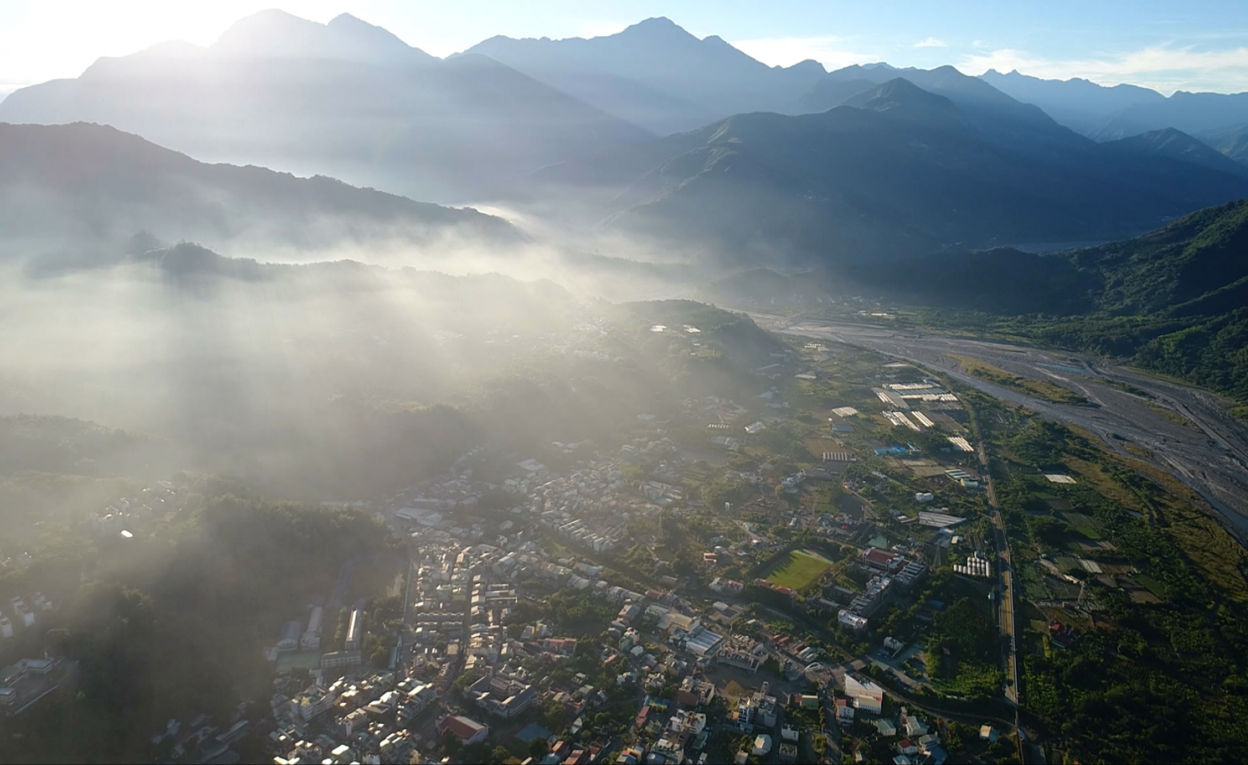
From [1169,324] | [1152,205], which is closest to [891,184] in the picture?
[1152,205]

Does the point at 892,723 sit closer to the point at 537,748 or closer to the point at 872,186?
the point at 537,748

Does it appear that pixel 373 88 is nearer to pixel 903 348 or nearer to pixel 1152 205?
pixel 903 348

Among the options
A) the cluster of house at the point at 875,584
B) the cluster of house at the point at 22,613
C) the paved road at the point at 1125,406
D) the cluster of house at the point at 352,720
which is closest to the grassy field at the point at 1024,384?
the paved road at the point at 1125,406

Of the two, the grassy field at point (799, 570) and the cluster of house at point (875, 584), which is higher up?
the cluster of house at point (875, 584)

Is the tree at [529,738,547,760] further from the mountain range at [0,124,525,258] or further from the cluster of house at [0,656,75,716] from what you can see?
the mountain range at [0,124,525,258]

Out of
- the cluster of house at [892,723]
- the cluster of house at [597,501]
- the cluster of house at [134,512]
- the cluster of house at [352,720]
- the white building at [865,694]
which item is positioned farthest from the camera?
the cluster of house at [597,501]

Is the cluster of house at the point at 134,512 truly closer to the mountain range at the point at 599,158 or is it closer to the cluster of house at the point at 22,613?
the cluster of house at the point at 22,613

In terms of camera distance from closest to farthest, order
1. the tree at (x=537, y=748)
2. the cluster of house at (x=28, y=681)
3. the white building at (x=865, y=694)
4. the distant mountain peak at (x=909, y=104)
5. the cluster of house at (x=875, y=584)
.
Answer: the cluster of house at (x=28, y=681) < the tree at (x=537, y=748) < the white building at (x=865, y=694) < the cluster of house at (x=875, y=584) < the distant mountain peak at (x=909, y=104)
